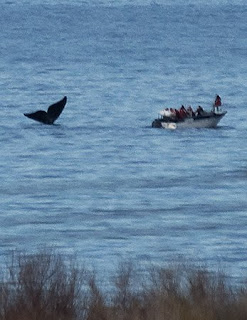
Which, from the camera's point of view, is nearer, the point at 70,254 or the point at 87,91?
the point at 70,254

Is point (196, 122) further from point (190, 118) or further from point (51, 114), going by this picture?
point (51, 114)

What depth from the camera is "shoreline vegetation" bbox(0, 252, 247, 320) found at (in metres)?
12.8

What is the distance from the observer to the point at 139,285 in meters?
13.7

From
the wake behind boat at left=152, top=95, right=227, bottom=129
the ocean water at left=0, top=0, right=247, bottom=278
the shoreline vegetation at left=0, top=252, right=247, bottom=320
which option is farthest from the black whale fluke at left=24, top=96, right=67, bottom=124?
the shoreline vegetation at left=0, top=252, right=247, bottom=320

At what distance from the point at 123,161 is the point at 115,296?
23.2m

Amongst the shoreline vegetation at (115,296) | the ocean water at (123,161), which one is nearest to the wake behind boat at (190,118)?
the ocean water at (123,161)

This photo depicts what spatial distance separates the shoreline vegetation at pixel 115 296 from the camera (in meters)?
12.8

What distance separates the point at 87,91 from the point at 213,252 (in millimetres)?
36007

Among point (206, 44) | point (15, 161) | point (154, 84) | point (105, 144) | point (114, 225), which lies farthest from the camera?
point (206, 44)

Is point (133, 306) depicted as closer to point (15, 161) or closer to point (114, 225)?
point (114, 225)

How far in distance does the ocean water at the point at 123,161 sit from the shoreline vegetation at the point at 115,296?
11.9 feet

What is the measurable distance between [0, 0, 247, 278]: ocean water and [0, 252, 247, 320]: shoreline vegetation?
3628 millimetres

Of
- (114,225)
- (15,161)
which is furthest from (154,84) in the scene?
(114,225)

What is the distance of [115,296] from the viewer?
13336mm
